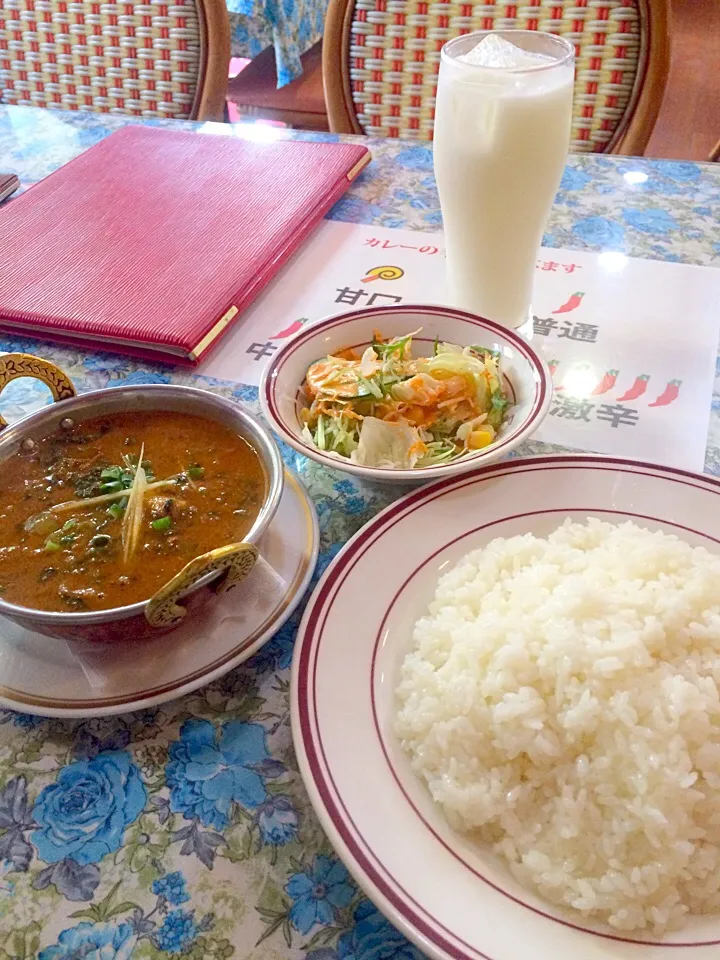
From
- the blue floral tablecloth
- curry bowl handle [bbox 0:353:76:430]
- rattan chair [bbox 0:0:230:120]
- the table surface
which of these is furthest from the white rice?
the blue floral tablecloth

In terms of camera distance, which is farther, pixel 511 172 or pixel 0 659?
pixel 511 172

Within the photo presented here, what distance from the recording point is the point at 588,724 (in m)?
0.80

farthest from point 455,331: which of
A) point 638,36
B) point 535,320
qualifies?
point 638,36

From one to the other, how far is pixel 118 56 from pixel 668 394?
242 cm

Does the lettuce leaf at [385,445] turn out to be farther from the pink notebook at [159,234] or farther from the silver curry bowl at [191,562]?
the pink notebook at [159,234]

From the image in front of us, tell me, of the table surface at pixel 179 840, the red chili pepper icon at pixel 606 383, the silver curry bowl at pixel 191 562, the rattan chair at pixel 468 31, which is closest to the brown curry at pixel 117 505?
the silver curry bowl at pixel 191 562

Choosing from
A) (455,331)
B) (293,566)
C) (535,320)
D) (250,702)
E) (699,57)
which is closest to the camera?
(250,702)

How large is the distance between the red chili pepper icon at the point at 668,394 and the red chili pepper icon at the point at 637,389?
32mm

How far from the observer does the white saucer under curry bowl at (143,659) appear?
0.88 meters

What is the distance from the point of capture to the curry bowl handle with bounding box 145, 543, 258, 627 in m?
0.78

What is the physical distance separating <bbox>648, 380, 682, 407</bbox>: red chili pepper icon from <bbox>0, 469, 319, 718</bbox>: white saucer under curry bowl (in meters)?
0.70

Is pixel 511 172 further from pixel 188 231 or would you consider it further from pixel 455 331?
pixel 188 231

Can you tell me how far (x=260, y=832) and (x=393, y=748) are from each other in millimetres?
167

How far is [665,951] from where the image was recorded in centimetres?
69
